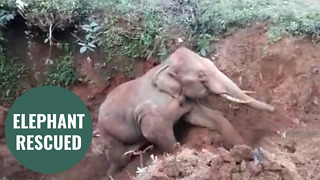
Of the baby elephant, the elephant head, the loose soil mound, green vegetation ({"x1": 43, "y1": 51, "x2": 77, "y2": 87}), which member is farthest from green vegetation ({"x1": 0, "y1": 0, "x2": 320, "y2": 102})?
the loose soil mound

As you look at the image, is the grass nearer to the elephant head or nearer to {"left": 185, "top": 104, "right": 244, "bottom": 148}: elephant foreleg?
the elephant head

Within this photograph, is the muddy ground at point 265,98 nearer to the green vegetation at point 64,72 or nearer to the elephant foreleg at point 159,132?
the elephant foreleg at point 159,132

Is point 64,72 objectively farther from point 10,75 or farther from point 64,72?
point 10,75

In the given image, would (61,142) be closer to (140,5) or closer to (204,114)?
(204,114)

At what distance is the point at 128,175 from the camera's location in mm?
6125

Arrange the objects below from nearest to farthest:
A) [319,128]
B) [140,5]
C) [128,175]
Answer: [319,128] → [128,175] → [140,5]

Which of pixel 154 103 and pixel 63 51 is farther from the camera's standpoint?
pixel 63 51

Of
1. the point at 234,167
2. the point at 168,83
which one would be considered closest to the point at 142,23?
the point at 168,83

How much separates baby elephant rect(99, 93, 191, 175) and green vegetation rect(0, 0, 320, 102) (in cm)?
84

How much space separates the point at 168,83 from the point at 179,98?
16cm

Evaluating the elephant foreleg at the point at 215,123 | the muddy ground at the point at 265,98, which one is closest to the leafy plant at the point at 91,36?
the muddy ground at the point at 265,98

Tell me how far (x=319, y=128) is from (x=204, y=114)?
0.97m

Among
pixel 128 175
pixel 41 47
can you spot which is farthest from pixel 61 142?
pixel 41 47

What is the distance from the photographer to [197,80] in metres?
5.70
